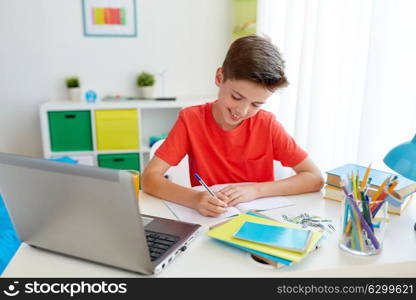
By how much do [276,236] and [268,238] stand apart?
21 mm

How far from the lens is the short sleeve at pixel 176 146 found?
4.58 ft

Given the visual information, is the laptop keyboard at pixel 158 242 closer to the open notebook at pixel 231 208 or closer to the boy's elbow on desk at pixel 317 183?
the open notebook at pixel 231 208

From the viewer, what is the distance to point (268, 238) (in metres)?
0.83

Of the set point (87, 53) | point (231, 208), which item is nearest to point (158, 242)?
point (231, 208)

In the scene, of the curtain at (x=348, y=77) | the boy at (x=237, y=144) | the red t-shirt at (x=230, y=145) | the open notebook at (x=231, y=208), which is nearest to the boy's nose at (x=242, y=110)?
the boy at (x=237, y=144)

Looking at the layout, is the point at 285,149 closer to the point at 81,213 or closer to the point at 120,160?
the point at 81,213

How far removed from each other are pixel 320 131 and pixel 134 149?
1.44m

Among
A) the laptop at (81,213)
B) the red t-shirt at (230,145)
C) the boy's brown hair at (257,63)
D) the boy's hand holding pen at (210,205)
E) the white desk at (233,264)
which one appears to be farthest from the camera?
the red t-shirt at (230,145)

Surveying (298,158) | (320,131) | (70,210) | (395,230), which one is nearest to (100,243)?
(70,210)

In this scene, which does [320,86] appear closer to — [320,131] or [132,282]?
[320,131]

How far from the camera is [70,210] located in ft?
2.32

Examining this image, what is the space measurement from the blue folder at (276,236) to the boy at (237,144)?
0.49 ft

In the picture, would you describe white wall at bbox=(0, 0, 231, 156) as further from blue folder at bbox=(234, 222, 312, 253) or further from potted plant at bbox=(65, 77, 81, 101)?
blue folder at bbox=(234, 222, 312, 253)

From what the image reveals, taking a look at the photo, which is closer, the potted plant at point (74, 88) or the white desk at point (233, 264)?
the white desk at point (233, 264)
